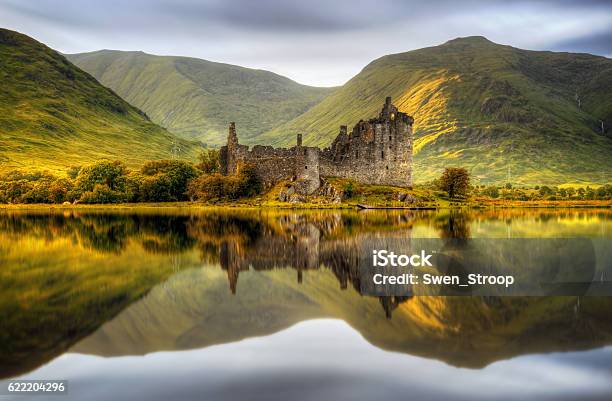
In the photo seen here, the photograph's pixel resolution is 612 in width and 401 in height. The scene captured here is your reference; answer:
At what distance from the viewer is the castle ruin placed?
235ft

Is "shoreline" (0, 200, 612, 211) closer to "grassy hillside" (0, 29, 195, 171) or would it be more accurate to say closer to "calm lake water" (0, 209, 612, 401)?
"calm lake water" (0, 209, 612, 401)

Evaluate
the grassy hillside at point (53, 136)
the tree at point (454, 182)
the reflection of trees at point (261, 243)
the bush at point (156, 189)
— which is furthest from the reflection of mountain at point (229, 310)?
the grassy hillside at point (53, 136)

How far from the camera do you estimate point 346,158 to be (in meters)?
75.2

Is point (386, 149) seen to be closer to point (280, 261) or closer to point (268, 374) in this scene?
point (280, 261)

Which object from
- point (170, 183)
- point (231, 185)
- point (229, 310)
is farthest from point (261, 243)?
point (170, 183)

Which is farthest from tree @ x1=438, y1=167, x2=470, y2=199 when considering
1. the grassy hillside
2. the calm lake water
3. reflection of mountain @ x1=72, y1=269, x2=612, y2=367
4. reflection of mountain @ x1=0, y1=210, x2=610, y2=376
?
the grassy hillside

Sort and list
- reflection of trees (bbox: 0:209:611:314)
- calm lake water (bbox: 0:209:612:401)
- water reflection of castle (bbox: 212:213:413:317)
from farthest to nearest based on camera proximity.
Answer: reflection of trees (bbox: 0:209:611:314) < water reflection of castle (bbox: 212:213:413:317) < calm lake water (bbox: 0:209:612:401)

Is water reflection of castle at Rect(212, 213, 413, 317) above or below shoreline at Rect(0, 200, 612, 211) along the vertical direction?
above

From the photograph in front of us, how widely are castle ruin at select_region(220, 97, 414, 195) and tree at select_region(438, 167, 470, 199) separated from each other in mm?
5357

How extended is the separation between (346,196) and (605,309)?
5750 cm

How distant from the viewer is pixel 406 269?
1889cm

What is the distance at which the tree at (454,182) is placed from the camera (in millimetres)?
78500

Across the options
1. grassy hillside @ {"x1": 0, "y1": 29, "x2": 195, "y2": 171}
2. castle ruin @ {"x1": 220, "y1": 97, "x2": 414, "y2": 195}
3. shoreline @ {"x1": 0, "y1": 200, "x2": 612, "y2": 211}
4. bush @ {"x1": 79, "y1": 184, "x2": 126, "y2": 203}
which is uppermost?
grassy hillside @ {"x1": 0, "y1": 29, "x2": 195, "y2": 171}

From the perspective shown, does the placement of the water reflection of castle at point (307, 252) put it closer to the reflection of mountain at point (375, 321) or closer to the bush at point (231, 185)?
the reflection of mountain at point (375, 321)
